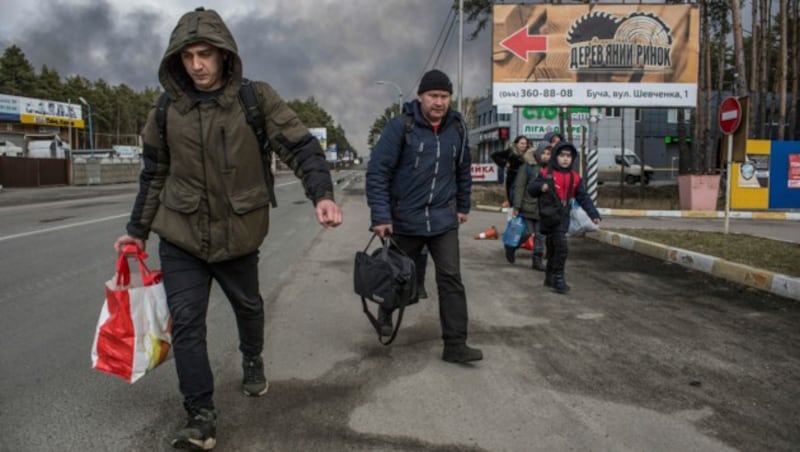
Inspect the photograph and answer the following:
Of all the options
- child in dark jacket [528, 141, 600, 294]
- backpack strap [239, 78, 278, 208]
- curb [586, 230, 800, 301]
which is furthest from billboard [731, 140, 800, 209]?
backpack strap [239, 78, 278, 208]

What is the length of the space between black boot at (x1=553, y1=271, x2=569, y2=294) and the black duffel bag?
9.58 feet

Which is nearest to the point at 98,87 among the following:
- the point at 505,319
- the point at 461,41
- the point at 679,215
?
the point at 461,41

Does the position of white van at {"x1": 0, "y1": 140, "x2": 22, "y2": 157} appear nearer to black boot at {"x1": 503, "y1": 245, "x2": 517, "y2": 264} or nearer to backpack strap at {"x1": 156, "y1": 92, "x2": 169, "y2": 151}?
black boot at {"x1": 503, "y1": 245, "x2": 517, "y2": 264}

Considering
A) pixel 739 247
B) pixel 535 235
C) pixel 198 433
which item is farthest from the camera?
pixel 739 247

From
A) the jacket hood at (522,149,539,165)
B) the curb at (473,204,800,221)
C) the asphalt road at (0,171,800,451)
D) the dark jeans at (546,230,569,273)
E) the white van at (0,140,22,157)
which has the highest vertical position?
the white van at (0,140,22,157)

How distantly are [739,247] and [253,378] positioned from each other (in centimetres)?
795

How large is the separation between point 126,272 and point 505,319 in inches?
128

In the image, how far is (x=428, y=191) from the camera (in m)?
4.12

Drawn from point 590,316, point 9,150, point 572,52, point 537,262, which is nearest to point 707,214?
point 572,52

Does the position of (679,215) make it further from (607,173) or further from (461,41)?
(607,173)

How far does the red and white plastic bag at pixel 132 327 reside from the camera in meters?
2.88

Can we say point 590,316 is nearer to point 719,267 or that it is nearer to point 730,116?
point 719,267

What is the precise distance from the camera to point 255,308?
3295 millimetres

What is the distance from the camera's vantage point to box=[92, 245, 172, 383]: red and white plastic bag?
2879 millimetres
